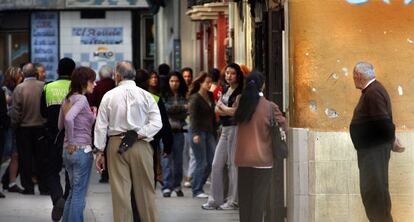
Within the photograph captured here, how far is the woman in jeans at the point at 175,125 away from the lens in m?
18.0

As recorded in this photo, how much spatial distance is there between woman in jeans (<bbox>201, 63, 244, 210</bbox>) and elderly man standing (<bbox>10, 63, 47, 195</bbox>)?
9.03 feet

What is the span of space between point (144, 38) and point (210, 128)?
2293 centimetres

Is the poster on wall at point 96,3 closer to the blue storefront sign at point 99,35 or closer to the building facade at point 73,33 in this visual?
the building facade at point 73,33

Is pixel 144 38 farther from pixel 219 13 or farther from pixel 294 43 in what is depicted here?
pixel 294 43

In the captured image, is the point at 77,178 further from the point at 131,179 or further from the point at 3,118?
the point at 3,118

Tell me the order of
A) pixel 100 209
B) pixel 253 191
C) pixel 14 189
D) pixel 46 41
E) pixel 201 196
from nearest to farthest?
pixel 253 191, pixel 100 209, pixel 201 196, pixel 14 189, pixel 46 41

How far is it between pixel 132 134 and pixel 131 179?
0.49m

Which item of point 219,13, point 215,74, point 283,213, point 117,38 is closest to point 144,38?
point 117,38

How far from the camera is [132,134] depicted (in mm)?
12484

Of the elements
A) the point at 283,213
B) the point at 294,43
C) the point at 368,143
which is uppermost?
the point at 294,43

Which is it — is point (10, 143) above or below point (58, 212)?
above

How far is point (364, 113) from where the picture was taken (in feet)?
41.3

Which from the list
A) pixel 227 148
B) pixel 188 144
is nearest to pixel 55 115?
pixel 227 148

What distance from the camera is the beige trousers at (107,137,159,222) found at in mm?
12539
